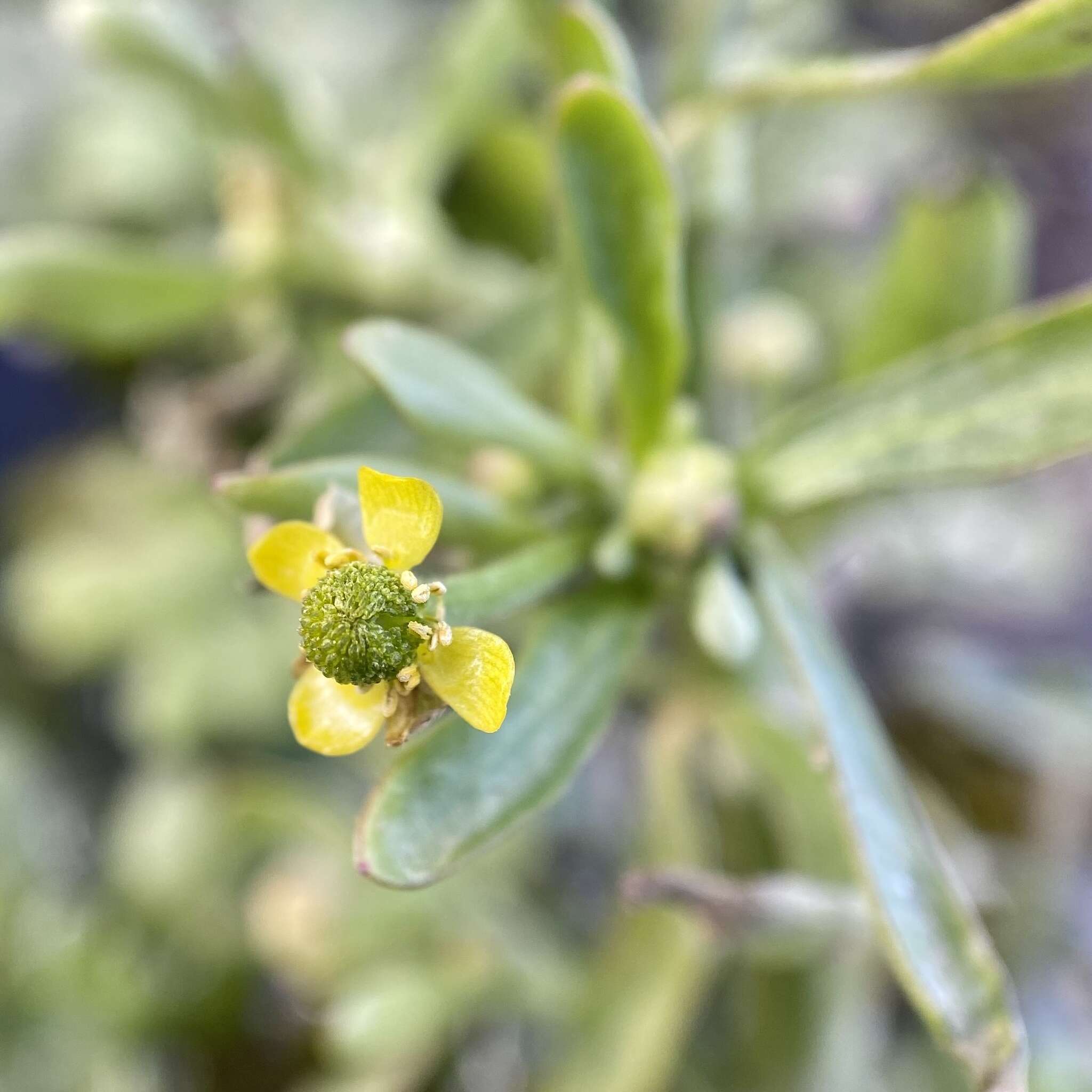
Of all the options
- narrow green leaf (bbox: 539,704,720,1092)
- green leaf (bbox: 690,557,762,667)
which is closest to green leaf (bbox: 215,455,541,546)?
green leaf (bbox: 690,557,762,667)

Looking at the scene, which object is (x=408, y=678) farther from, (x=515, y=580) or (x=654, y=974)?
(x=654, y=974)

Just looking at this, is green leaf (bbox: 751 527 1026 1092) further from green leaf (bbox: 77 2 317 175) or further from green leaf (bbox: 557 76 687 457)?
green leaf (bbox: 77 2 317 175)

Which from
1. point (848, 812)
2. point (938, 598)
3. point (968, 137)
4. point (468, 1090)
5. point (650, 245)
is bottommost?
point (468, 1090)

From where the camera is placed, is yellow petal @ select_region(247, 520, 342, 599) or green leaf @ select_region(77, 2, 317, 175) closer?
yellow petal @ select_region(247, 520, 342, 599)

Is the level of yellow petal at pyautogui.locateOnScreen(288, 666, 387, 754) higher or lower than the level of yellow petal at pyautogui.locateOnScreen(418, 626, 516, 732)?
lower

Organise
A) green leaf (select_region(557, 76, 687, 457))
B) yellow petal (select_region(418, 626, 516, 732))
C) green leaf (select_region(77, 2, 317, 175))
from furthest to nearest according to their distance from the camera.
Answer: green leaf (select_region(77, 2, 317, 175)) → green leaf (select_region(557, 76, 687, 457)) → yellow petal (select_region(418, 626, 516, 732))

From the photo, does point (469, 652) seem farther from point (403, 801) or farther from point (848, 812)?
point (848, 812)

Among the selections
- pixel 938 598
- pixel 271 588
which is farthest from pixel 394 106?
pixel 271 588
